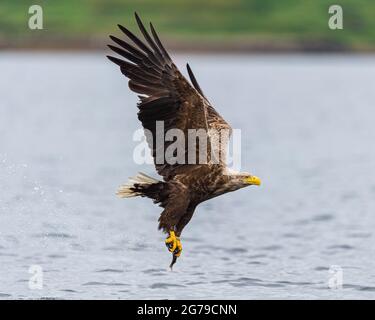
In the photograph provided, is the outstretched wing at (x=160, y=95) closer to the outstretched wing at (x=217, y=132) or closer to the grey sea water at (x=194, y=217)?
the outstretched wing at (x=217, y=132)

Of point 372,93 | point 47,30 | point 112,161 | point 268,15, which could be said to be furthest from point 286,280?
point 268,15

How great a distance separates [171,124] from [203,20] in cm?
10099

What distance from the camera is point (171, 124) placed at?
11.2 metres

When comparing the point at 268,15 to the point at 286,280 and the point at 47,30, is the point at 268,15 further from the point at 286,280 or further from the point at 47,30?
the point at 286,280

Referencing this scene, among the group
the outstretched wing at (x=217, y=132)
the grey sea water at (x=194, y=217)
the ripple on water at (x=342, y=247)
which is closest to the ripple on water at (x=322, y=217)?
the grey sea water at (x=194, y=217)

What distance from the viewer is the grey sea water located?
12.3 m

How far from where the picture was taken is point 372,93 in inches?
2549

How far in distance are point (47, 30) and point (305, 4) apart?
114 feet

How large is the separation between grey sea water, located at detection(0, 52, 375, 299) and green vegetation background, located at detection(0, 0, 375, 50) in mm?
54814

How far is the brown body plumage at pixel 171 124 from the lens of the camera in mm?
11070

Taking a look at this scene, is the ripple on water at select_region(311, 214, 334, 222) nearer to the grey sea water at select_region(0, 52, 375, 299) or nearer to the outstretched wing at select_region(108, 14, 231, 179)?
the grey sea water at select_region(0, 52, 375, 299)

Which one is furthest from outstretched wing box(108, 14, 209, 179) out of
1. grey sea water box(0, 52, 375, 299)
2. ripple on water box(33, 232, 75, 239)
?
ripple on water box(33, 232, 75, 239)

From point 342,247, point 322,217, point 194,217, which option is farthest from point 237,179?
point 322,217
